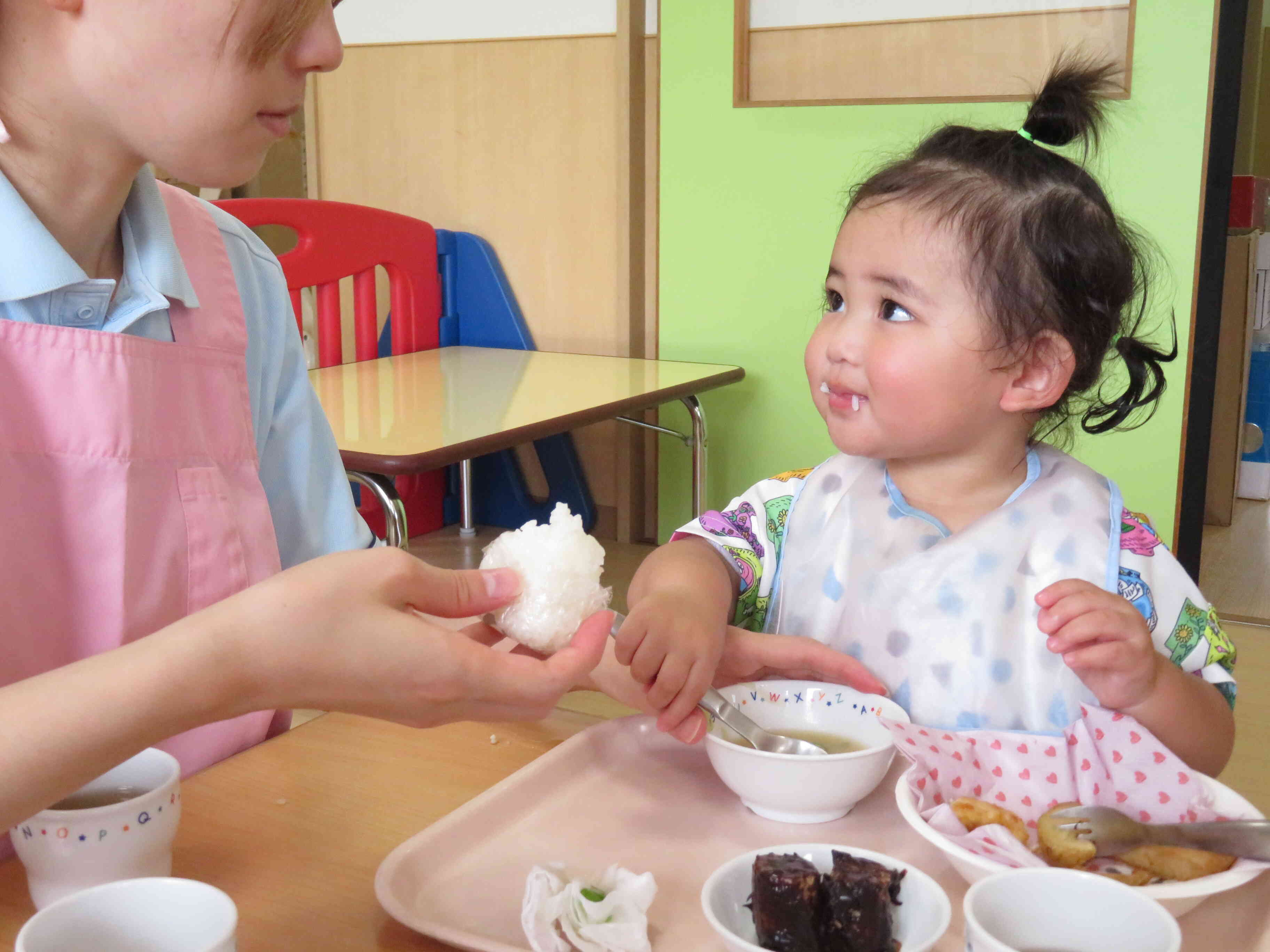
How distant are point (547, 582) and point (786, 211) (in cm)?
227

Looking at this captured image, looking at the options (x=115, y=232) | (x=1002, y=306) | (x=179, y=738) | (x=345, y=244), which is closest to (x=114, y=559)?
(x=179, y=738)

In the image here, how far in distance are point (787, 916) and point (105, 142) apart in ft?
2.36

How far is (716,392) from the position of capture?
314cm

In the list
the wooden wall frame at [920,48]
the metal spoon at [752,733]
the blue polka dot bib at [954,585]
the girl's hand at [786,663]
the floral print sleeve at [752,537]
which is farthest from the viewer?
the wooden wall frame at [920,48]

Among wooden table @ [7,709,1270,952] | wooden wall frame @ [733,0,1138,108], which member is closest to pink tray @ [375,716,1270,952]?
wooden table @ [7,709,1270,952]

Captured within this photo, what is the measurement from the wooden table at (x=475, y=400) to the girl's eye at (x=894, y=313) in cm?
82

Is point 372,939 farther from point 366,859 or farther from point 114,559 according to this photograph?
point 114,559

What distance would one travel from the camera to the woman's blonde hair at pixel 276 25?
2.61 ft

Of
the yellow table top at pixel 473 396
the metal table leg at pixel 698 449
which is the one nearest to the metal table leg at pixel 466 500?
the yellow table top at pixel 473 396

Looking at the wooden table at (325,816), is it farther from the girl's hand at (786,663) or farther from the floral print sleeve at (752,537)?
the floral print sleeve at (752,537)

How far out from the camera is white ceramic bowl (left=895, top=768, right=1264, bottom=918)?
0.66m

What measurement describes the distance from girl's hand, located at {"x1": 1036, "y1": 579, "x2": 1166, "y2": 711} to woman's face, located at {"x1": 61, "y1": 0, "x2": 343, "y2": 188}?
669mm

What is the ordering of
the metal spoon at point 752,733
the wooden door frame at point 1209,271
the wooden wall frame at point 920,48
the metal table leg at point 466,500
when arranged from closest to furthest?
the metal spoon at point 752,733
the wooden door frame at point 1209,271
the wooden wall frame at point 920,48
the metal table leg at point 466,500

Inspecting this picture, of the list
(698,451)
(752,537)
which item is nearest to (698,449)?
(698,451)
